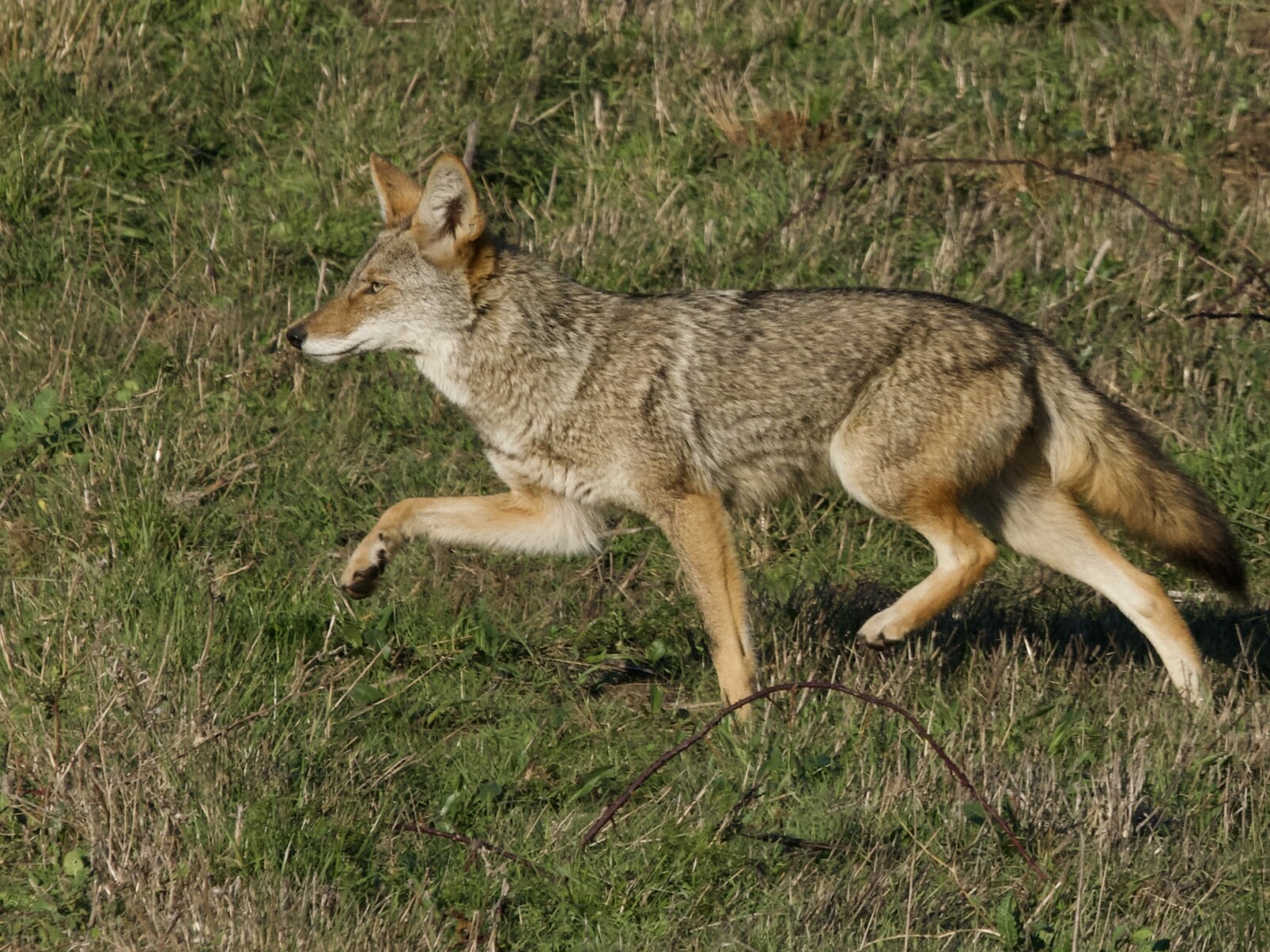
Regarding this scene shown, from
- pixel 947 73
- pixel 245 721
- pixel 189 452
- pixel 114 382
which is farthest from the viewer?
pixel 947 73

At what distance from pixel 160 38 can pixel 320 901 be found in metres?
6.81

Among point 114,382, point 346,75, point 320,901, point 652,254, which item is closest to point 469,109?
point 346,75

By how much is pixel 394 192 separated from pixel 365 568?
1.54 meters

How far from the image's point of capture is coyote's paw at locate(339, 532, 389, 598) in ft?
18.5

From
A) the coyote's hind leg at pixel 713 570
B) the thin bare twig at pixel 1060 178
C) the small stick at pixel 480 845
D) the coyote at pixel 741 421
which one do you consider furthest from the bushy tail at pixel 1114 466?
the small stick at pixel 480 845

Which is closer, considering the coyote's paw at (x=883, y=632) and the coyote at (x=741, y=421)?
the coyote's paw at (x=883, y=632)

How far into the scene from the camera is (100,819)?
4.19 m

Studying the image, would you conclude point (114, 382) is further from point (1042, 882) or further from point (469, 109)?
point (1042, 882)

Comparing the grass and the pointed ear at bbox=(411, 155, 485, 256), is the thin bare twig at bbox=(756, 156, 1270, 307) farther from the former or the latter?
the pointed ear at bbox=(411, 155, 485, 256)

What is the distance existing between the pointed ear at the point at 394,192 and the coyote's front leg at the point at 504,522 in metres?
1.12

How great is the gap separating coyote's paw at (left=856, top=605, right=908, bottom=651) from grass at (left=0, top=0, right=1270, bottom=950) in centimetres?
12

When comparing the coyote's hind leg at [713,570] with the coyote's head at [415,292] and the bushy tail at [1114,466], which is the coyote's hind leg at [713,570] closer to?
the coyote's head at [415,292]

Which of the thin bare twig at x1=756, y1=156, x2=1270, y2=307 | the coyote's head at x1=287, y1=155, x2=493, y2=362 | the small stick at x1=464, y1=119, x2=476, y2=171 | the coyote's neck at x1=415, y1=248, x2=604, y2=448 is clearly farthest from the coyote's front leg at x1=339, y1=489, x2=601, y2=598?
the small stick at x1=464, y1=119, x2=476, y2=171

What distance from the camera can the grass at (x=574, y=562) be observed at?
4.25 m
